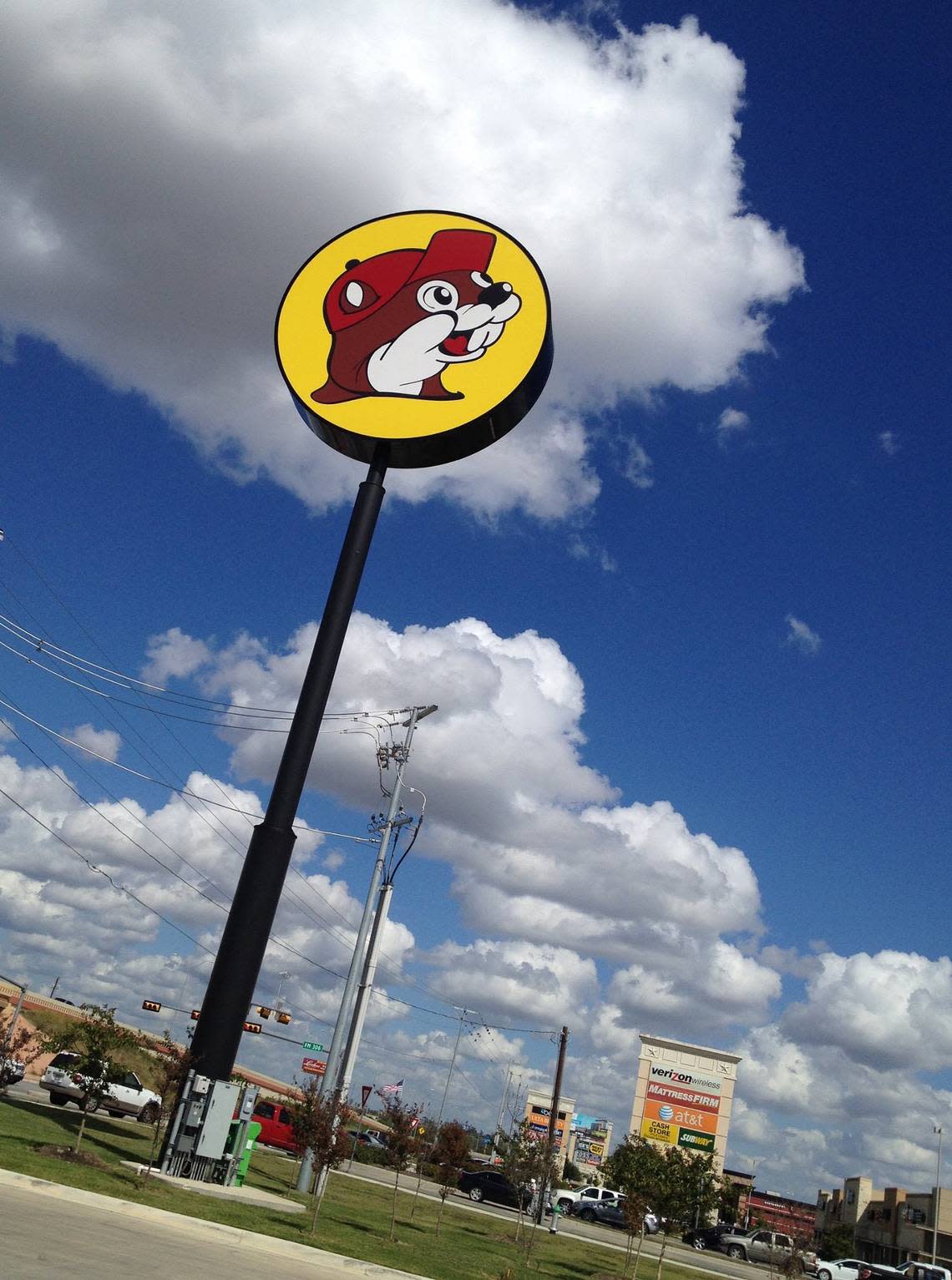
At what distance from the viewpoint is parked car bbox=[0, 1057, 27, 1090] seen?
1047 inches

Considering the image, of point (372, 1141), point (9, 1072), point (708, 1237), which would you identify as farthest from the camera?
point (372, 1141)

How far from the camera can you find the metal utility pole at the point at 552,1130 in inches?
1494

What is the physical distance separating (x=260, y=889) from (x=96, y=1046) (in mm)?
6993

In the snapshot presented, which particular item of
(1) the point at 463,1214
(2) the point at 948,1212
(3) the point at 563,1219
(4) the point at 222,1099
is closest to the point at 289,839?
(4) the point at 222,1099

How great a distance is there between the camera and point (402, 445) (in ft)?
71.2

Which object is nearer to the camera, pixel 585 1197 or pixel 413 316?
pixel 413 316

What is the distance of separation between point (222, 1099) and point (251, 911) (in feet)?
11.4

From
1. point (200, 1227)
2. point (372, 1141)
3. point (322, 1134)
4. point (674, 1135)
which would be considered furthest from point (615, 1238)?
point (200, 1227)

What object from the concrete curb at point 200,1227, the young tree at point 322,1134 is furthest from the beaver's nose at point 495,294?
the concrete curb at point 200,1227

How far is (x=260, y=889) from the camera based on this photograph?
19.3m

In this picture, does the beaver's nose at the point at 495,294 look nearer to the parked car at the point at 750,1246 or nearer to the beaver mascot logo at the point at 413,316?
the beaver mascot logo at the point at 413,316

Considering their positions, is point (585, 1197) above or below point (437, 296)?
below

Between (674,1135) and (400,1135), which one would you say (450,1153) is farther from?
(674,1135)

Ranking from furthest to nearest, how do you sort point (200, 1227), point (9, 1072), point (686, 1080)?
point (686, 1080)
point (9, 1072)
point (200, 1227)
